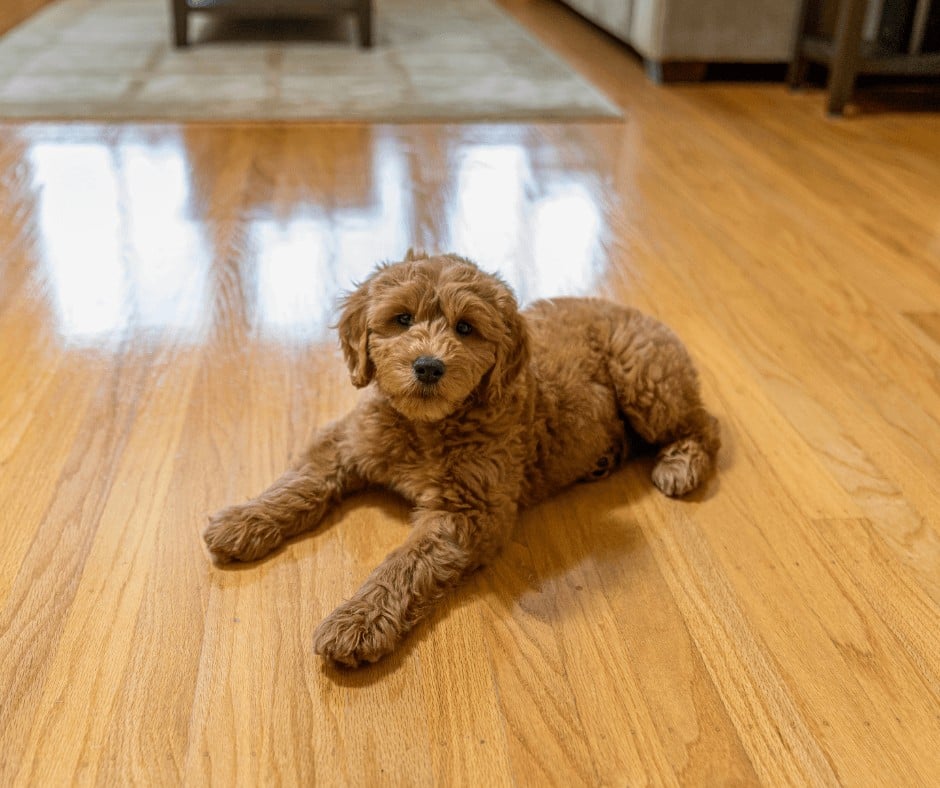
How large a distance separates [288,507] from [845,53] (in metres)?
3.69

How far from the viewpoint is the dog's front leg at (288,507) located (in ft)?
5.18

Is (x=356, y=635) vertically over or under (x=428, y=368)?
under

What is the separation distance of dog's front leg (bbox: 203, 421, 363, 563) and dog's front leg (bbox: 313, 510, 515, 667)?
0.19 m

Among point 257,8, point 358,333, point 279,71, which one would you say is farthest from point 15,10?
point 358,333

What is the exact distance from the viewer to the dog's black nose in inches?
57.7

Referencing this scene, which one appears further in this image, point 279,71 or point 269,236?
point 279,71

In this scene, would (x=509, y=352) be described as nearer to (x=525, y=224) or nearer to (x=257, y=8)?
(x=525, y=224)

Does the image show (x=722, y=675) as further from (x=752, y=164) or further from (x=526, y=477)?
(x=752, y=164)

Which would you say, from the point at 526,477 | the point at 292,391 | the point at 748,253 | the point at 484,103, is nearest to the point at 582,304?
the point at 526,477

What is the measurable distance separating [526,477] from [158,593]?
65 centimetres

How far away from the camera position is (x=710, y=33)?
4.75m

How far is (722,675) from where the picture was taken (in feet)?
4.64

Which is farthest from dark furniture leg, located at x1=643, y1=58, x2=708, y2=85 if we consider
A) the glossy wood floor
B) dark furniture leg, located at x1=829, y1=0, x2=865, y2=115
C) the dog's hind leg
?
the dog's hind leg

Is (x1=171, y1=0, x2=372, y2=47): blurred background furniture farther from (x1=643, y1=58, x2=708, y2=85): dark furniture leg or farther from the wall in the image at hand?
(x1=643, y1=58, x2=708, y2=85): dark furniture leg
